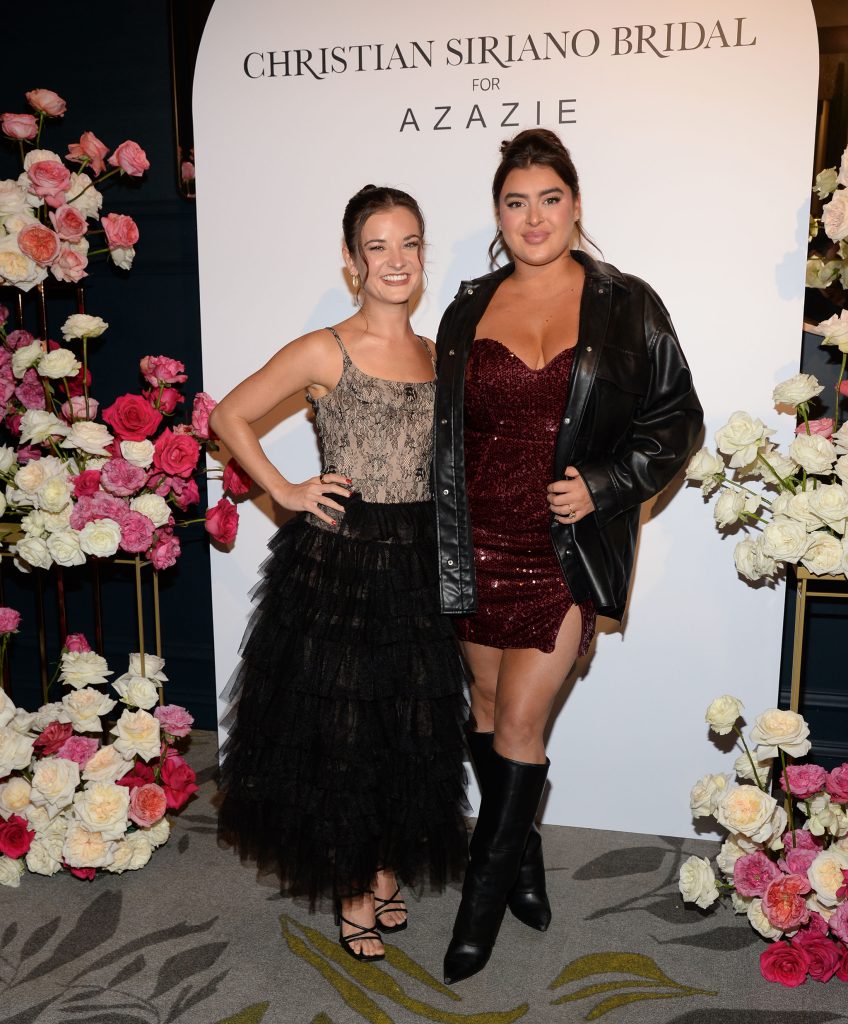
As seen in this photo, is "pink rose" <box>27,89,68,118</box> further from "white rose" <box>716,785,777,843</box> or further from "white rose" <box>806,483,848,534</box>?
"white rose" <box>716,785,777,843</box>

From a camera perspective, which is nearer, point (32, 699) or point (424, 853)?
point (424, 853)

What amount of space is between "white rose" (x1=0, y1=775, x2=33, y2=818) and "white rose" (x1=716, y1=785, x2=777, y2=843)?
1.90 meters

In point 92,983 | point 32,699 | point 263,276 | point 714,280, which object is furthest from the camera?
point 32,699

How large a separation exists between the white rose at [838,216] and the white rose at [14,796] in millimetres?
2599

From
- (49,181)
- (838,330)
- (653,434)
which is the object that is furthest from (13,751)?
(838,330)

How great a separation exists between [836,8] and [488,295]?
140 cm

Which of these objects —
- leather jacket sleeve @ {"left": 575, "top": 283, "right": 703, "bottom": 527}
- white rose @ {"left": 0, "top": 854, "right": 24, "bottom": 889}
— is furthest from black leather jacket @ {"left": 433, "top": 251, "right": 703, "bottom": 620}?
white rose @ {"left": 0, "top": 854, "right": 24, "bottom": 889}

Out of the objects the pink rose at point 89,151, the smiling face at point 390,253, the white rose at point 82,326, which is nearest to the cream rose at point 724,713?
the smiling face at point 390,253

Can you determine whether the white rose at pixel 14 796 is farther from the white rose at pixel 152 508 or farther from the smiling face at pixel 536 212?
the smiling face at pixel 536 212

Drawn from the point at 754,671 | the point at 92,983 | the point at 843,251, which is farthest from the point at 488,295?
the point at 92,983

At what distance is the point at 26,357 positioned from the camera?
9.71 feet

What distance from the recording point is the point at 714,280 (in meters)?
2.83

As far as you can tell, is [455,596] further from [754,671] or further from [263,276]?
[263,276]

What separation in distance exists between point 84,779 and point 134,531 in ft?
2.41
